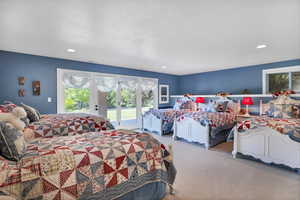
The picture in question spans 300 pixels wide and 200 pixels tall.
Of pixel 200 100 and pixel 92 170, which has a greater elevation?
pixel 200 100

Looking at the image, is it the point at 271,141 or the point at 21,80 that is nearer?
the point at 271,141

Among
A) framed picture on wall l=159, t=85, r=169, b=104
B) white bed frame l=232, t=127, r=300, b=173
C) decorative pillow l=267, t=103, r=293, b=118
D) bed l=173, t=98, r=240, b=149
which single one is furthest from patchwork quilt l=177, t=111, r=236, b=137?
framed picture on wall l=159, t=85, r=169, b=104

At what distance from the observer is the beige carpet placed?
6.23 feet

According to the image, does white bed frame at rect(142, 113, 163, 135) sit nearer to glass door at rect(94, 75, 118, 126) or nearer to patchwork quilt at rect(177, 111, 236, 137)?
patchwork quilt at rect(177, 111, 236, 137)

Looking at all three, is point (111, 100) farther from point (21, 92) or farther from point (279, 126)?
point (279, 126)

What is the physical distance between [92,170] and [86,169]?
5cm

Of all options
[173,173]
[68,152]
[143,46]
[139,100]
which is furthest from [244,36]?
[139,100]

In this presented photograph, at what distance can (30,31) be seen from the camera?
242 centimetres

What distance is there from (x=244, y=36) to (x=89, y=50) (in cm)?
307

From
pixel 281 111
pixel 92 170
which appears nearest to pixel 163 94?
pixel 281 111

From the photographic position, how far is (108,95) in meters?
4.99

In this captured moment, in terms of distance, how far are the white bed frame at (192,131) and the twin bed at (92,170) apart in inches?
84.1

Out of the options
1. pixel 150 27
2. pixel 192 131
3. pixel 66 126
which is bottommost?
pixel 192 131

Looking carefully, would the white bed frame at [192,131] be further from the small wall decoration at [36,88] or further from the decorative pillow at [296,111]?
the small wall decoration at [36,88]
